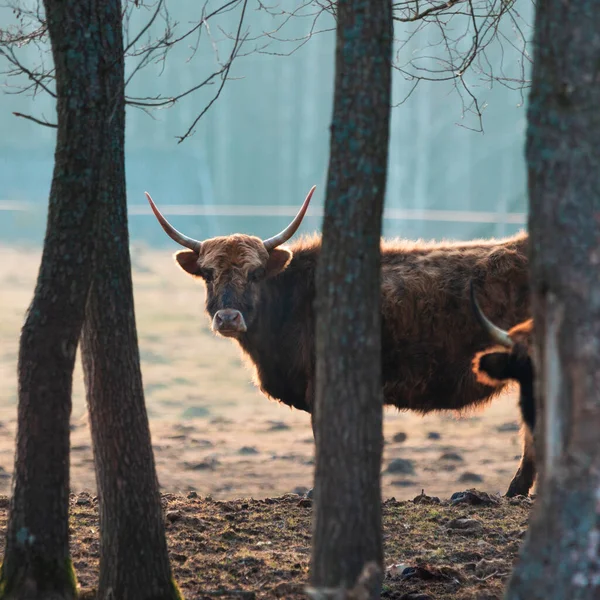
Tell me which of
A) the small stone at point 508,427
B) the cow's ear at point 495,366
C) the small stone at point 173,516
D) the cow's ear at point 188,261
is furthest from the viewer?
the small stone at point 508,427

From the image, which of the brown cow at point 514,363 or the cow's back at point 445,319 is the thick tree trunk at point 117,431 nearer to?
the brown cow at point 514,363

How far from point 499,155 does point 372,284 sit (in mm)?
35353

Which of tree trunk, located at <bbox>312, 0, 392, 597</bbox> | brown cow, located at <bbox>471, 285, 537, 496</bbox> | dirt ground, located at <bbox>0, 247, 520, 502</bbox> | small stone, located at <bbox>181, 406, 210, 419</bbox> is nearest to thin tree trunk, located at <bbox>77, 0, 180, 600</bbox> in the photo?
tree trunk, located at <bbox>312, 0, 392, 597</bbox>

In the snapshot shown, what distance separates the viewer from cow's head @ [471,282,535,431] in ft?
17.8

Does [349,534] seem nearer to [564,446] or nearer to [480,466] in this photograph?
[564,446]

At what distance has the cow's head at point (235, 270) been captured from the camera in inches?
319

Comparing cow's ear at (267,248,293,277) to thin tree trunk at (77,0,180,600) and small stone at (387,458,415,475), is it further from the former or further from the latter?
small stone at (387,458,415,475)

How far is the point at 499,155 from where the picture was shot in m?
38.3

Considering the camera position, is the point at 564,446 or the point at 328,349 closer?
the point at 564,446

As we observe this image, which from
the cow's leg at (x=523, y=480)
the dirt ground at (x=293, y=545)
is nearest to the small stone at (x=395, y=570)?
the dirt ground at (x=293, y=545)

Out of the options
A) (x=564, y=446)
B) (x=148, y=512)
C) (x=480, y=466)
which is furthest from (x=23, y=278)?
(x=564, y=446)

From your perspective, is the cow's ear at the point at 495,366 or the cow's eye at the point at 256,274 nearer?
the cow's ear at the point at 495,366

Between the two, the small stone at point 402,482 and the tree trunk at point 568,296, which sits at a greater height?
the tree trunk at point 568,296

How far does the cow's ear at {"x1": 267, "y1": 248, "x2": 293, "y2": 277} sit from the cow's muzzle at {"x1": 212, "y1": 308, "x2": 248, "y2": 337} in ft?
2.12
